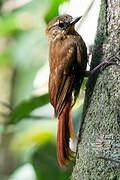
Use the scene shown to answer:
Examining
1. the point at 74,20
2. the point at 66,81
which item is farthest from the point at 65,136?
the point at 74,20

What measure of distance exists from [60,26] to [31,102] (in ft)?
1.83

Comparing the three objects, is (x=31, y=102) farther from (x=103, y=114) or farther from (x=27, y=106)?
(x=103, y=114)

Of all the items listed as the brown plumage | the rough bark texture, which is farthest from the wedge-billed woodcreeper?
the rough bark texture

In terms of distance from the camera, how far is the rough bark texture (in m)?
1.97

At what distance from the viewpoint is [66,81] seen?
2529 millimetres

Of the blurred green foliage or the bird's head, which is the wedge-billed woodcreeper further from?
the blurred green foliage

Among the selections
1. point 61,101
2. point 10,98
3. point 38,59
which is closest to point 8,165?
point 10,98

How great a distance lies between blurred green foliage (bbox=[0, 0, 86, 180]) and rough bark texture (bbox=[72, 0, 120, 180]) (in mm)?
387

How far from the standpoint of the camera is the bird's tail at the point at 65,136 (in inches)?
92.1

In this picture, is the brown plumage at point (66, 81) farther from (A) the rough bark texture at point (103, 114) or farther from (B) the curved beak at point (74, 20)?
(A) the rough bark texture at point (103, 114)

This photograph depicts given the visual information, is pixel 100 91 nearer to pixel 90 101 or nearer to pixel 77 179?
pixel 90 101

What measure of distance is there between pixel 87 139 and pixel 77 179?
8.5 inches

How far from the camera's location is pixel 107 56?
219cm

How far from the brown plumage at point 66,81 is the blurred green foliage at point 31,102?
0.60 feet
